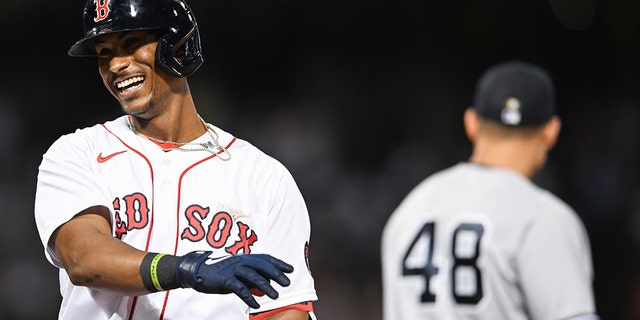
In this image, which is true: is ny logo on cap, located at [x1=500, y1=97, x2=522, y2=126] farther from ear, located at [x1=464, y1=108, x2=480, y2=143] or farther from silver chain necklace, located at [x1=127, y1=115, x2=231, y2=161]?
silver chain necklace, located at [x1=127, y1=115, x2=231, y2=161]

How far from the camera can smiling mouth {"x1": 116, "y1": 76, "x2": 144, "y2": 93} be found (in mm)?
3297

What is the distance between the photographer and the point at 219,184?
11.0 ft

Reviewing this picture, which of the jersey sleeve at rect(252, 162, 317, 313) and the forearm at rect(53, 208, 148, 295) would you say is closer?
the forearm at rect(53, 208, 148, 295)

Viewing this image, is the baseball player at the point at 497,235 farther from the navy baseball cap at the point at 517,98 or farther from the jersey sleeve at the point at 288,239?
the jersey sleeve at the point at 288,239

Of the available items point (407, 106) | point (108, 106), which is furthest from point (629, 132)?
point (108, 106)

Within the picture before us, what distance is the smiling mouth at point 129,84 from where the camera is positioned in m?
3.30

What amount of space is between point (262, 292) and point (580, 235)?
98 cm

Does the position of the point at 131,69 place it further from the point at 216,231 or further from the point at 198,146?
the point at 216,231

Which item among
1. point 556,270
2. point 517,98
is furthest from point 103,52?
point 556,270

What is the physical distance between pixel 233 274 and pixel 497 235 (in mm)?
859

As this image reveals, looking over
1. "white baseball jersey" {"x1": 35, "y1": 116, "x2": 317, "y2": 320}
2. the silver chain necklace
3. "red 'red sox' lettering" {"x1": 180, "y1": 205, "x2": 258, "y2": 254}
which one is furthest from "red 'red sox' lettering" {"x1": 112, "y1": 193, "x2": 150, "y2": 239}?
the silver chain necklace

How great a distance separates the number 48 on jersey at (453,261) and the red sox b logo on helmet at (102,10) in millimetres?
1207

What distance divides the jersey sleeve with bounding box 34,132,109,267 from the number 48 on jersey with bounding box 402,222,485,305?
968 millimetres

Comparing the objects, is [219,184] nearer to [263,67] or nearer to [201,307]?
[201,307]
